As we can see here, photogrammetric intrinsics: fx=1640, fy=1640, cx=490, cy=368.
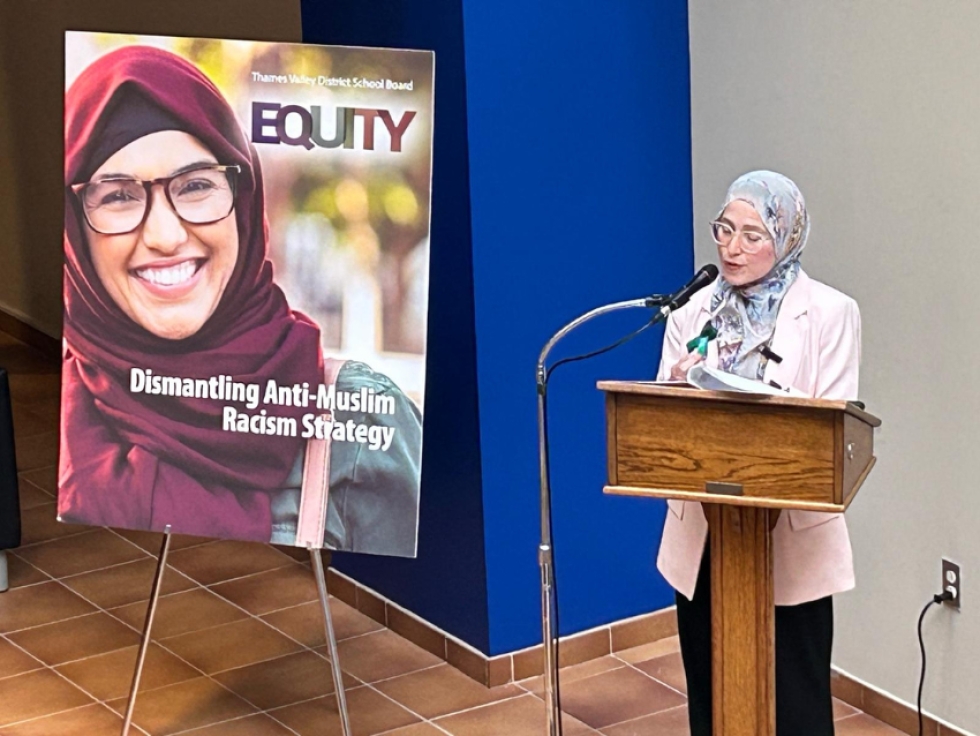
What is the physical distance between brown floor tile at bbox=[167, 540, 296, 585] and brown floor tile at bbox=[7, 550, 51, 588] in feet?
1.42

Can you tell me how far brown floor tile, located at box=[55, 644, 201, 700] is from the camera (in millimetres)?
4520

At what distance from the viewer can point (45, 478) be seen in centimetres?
634

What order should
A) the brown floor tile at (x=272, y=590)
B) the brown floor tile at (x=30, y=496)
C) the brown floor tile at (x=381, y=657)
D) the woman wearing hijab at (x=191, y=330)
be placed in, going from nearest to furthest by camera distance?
the woman wearing hijab at (x=191, y=330), the brown floor tile at (x=381, y=657), the brown floor tile at (x=272, y=590), the brown floor tile at (x=30, y=496)

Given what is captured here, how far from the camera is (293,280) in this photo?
11.8 ft

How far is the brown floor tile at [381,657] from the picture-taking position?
181 inches

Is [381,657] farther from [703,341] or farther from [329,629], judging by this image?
[703,341]

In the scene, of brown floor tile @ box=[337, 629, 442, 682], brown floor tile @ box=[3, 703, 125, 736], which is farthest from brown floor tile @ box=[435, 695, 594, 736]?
brown floor tile @ box=[3, 703, 125, 736]

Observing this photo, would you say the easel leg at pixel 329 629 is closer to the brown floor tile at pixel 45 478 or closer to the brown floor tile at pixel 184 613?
the brown floor tile at pixel 184 613

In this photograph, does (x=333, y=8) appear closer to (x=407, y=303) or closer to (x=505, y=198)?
(x=505, y=198)

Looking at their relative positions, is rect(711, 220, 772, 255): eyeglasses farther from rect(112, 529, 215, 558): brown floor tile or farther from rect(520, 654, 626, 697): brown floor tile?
rect(112, 529, 215, 558): brown floor tile

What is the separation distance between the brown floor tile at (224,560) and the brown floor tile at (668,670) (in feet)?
4.52

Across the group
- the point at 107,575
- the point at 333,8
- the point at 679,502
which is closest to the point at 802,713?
the point at 679,502

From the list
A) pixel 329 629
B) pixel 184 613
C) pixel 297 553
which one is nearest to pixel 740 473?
pixel 329 629

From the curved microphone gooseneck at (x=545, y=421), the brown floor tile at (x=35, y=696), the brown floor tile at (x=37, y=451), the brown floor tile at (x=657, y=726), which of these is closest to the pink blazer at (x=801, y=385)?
the curved microphone gooseneck at (x=545, y=421)
